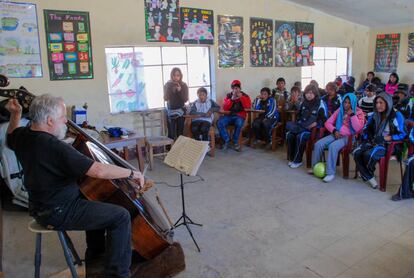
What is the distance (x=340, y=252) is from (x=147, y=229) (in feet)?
4.74

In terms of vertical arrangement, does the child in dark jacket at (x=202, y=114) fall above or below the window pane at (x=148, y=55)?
below

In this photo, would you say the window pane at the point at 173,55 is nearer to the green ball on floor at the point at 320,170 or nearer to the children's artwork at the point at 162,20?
the children's artwork at the point at 162,20

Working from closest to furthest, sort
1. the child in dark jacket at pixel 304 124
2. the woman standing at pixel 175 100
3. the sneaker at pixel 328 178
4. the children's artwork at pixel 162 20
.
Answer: the sneaker at pixel 328 178 → the child in dark jacket at pixel 304 124 → the children's artwork at pixel 162 20 → the woman standing at pixel 175 100

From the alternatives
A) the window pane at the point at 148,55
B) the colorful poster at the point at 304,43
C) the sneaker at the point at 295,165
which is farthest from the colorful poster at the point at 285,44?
the sneaker at the point at 295,165

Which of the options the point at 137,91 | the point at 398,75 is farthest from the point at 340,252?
the point at 398,75

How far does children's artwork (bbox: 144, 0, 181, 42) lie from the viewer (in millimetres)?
5129

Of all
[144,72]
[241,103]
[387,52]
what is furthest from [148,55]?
[387,52]

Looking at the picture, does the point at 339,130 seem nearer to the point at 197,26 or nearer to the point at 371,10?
the point at 197,26

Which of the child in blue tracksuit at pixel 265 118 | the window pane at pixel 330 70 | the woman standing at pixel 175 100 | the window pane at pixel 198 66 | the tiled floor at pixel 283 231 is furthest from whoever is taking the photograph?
the window pane at pixel 330 70

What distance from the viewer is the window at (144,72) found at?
516 cm

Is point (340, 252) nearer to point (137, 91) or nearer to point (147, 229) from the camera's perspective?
point (147, 229)

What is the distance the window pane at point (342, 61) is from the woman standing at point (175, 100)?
4889mm

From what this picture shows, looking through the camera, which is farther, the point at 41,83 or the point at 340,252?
the point at 41,83

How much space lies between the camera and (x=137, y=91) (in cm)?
538
